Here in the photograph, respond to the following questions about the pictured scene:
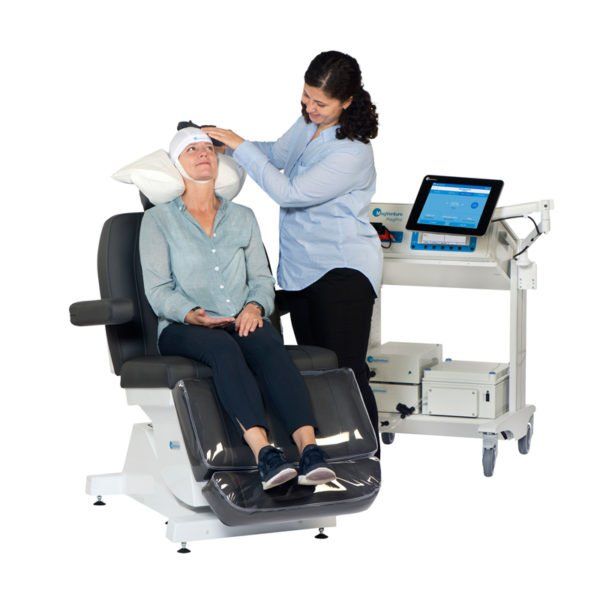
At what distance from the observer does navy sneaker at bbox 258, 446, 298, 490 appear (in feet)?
16.1

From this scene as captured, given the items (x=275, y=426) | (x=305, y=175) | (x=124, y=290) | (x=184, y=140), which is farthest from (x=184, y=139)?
(x=275, y=426)

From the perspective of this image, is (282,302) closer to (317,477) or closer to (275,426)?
(275,426)

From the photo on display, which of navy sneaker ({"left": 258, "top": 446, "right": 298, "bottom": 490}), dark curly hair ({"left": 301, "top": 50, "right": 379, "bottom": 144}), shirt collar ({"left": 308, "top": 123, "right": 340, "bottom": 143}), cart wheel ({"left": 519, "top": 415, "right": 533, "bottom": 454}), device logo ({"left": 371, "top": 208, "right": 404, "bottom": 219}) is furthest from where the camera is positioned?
cart wheel ({"left": 519, "top": 415, "right": 533, "bottom": 454})

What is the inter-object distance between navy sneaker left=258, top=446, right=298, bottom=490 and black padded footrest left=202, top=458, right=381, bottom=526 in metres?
0.06

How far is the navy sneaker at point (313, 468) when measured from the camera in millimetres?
4980

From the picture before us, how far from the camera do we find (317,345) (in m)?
5.84

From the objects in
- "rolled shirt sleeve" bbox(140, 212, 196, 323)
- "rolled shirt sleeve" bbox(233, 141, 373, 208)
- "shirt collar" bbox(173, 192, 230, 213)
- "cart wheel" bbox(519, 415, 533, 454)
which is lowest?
"cart wheel" bbox(519, 415, 533, 454)

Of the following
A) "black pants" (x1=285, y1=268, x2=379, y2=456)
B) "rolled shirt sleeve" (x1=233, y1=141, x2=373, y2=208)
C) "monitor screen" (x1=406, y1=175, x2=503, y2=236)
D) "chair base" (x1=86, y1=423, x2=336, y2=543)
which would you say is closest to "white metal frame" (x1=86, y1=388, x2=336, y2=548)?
"chair base" (x1=86, y1=423, x2=336, y2=543)

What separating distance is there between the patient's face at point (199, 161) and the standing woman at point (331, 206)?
0.46 ft

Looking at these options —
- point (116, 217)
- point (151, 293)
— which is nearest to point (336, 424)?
point (151, 293)

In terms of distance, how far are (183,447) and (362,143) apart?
1455 millimetres

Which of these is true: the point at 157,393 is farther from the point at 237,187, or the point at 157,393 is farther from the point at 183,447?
the point at 237,187

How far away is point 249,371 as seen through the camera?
5.20 metres

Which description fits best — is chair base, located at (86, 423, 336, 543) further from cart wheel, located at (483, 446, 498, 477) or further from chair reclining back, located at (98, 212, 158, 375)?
cart wheel, located at (483, 446, 498, 477)
